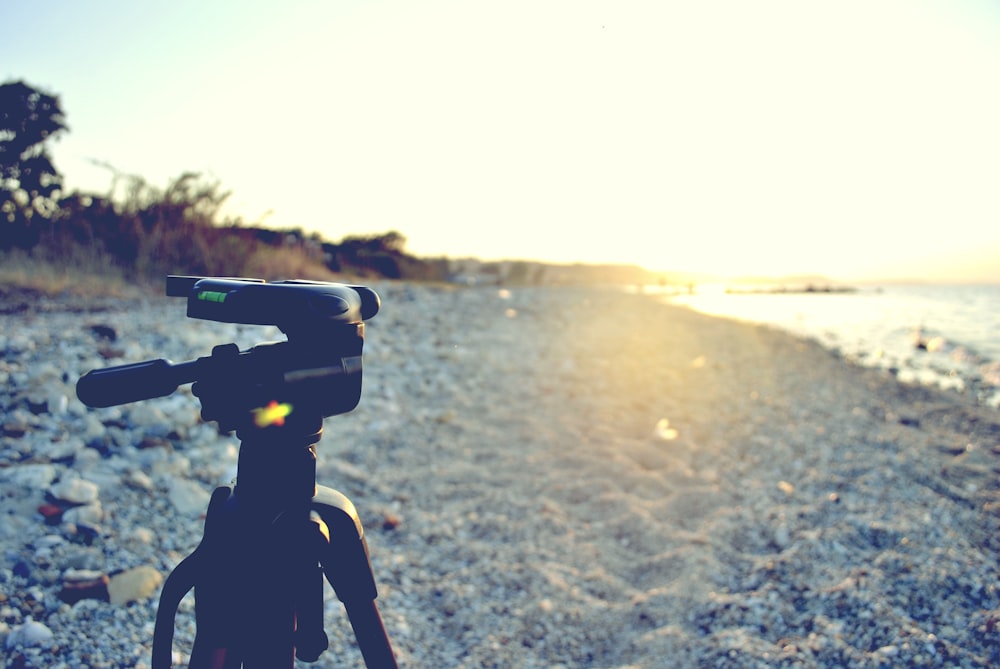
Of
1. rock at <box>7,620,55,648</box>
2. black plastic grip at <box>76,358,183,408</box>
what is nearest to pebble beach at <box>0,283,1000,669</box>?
rock at <box>7,620,55,648</box>

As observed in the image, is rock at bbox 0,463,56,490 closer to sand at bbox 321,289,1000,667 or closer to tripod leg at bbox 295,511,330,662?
sand at bbox 321,289,1000,667

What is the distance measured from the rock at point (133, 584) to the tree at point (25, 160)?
7.17 meters

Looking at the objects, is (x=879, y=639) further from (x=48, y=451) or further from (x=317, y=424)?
(x=48, y=451)

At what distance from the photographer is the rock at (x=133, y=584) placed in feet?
6.94

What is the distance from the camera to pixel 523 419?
493cm

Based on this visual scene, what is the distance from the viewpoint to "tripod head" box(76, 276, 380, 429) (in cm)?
93

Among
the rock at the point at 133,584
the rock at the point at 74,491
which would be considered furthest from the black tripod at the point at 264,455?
the rock at the point at 74,491

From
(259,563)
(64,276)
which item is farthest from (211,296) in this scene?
(64,276)

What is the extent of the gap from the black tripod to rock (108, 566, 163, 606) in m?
1.32

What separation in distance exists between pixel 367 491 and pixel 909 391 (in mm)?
7604

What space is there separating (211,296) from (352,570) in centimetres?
61

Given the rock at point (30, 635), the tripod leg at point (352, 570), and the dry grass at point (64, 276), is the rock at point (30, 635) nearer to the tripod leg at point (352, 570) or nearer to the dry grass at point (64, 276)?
the tripod leg at point (352, 570)

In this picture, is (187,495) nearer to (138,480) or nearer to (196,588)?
(138,480)

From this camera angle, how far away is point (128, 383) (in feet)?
2.99
